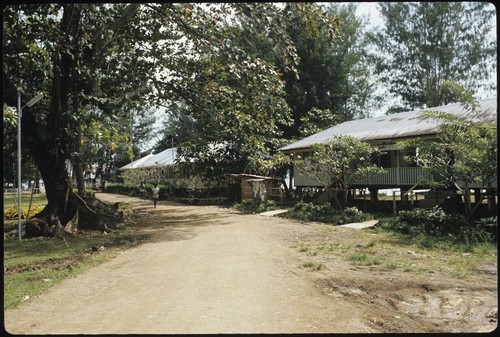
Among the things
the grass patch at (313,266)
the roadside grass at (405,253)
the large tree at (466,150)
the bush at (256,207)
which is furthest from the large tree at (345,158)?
the grass patch at (313,266)

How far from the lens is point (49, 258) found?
9.55 meters

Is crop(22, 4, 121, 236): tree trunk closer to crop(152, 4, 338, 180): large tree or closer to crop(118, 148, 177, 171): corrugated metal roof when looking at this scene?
crop(152, 4, 338, 180): large tree

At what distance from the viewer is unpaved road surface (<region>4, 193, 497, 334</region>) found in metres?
4.70

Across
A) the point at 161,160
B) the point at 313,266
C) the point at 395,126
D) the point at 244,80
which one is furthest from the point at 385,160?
the point at 161,160

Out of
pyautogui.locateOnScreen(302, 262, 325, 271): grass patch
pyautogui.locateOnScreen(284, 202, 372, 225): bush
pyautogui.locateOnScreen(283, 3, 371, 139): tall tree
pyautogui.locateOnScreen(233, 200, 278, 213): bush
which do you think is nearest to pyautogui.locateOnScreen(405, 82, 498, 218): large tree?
pyautogui.locateOnScreen(284, 202, 372, 225): bush

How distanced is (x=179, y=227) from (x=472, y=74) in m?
23.1

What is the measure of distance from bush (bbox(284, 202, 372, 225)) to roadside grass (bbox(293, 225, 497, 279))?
11.1 ft

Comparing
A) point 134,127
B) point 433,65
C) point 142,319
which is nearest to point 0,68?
point 142,319

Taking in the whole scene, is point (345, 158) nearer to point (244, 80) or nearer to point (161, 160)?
point (244, 80)

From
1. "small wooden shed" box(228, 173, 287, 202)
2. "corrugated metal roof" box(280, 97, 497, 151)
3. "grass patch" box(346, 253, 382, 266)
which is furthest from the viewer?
"small wooden shed" box(228, 173, 287, 202)

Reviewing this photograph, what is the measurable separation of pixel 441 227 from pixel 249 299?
24.7ft

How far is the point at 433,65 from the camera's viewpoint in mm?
28453

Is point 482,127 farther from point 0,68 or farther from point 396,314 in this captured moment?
point 0,68

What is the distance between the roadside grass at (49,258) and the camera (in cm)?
684
